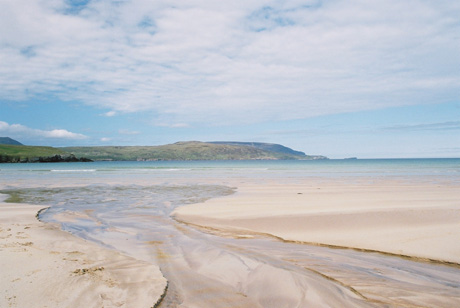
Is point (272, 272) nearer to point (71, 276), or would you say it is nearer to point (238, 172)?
point (71, 276)

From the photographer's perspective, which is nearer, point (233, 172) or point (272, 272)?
point (272, 272)

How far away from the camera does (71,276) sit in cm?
571

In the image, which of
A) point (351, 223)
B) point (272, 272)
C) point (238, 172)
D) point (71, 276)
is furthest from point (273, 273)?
point (238, 172)

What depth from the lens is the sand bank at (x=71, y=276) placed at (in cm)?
482

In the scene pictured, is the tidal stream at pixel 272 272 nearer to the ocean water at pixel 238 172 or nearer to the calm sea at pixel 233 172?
the ocean water at pixel 238 172

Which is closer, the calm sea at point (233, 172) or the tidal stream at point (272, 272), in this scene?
the tidal stream at point (272, 272)

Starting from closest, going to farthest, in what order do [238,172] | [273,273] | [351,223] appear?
[273,273] < [351,223] < [238,172]

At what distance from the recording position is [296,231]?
1018 cm

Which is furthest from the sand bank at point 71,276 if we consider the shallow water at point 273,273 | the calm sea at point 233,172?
the calm sea at point 233,172

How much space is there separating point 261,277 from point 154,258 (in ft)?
8.41

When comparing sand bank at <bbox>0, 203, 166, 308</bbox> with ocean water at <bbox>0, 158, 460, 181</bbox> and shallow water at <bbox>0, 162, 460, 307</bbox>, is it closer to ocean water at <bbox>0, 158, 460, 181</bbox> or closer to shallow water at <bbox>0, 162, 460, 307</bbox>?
shallow water at <bbox>0, 162, 460, 307</bbox>

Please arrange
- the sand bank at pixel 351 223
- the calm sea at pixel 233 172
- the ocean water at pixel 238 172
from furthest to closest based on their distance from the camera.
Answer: the ocean water at pixel 238 172
the calm sea at pixel 233 172
the sand bank at pixel 351 223

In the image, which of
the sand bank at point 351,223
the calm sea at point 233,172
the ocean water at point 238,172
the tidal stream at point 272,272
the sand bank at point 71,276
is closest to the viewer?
the sand bank at point 71,276

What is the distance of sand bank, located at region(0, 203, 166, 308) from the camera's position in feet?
15.8
